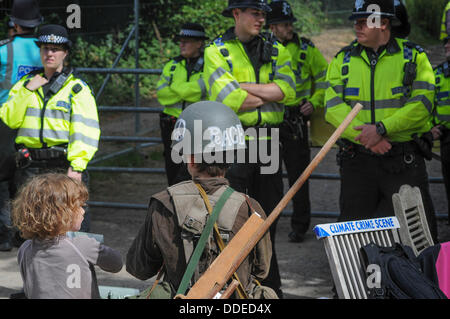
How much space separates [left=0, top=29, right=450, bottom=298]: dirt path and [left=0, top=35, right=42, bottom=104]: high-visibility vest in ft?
5.58

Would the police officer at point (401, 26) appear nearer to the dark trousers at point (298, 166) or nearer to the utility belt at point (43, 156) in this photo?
the dark trousers at point (298, 166)

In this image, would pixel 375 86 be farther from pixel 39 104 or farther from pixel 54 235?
pixel 54 235

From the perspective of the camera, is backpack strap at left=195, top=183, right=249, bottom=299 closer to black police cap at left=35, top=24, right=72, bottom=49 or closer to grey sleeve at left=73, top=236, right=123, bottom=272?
grey sleeve at left=73, top=236, right=123, bottom=272

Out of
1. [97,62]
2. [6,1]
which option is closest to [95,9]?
[97,62]

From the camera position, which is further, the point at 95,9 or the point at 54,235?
the point at 95,9

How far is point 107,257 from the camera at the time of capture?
133 inches

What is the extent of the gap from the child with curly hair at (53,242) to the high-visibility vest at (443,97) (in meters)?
4.01

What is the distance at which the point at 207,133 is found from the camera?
321cm

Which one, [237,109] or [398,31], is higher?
[398,31]

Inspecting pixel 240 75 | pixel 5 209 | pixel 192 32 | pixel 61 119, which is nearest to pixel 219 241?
pixel 61 119

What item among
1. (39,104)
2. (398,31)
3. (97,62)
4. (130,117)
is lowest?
(130,117)

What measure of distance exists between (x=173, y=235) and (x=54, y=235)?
0.57m

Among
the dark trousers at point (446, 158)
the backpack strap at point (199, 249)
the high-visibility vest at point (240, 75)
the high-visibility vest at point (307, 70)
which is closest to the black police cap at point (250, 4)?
the high-visibility vest at point (240, 75)

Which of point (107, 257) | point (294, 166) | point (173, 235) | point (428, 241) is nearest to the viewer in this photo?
point (173, 235)
